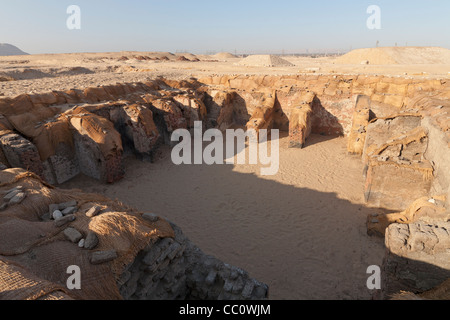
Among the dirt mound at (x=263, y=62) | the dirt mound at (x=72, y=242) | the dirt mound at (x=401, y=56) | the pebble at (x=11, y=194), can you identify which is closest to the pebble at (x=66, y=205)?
the dirt mound at (x=72, y=242)

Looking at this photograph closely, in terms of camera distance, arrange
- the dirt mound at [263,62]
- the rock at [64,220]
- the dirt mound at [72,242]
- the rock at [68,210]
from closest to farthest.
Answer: the dirt mound at [72,242] < the rock at [64,220] < the rock at [68,210] < the dirt mound at [263,62]

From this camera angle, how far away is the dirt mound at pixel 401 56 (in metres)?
31.4

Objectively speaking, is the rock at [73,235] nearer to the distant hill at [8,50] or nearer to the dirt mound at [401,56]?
the dirt mound at [401,56]

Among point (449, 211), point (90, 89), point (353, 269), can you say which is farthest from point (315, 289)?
point (90, 89)

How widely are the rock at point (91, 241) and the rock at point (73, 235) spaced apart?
0.46 ft

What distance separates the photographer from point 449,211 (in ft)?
15.8

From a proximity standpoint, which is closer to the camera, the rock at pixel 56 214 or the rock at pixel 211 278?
the rock at pixel 56 214

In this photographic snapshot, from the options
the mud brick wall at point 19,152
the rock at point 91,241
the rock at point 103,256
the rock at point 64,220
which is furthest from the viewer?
the mud brick wall at point 19,152

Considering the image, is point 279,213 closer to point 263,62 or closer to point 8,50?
point 263,62

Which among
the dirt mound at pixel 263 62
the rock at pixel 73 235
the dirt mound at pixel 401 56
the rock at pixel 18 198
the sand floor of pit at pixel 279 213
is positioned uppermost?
the dirt mound at pixel 401 56

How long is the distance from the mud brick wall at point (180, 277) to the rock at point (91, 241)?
0.48 meters

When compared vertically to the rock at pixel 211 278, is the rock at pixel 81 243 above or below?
above

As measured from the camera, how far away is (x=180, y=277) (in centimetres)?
380

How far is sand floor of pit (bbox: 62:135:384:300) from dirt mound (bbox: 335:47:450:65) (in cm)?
2858
